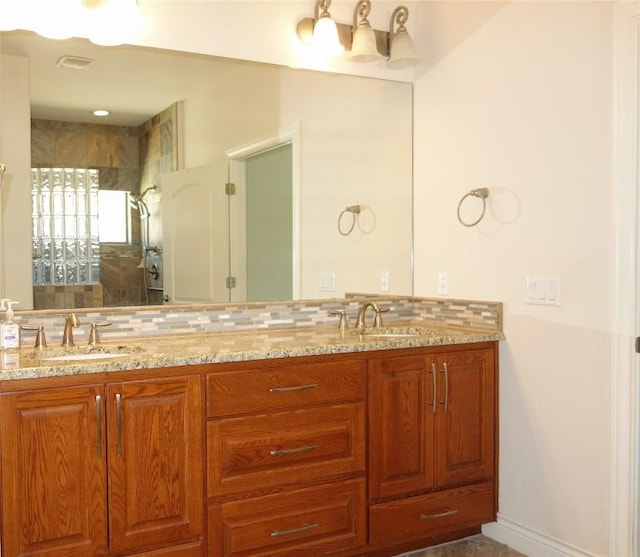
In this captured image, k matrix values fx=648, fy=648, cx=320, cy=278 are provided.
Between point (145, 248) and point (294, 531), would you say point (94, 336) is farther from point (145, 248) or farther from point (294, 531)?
point (294, 531)

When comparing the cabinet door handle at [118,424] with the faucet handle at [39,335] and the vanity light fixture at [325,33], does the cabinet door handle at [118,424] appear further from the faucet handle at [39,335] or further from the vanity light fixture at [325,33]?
the vanity light fixture at [325,33]

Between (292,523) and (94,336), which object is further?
(94,336)

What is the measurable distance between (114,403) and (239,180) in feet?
3.96

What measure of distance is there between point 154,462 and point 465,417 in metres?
1.28

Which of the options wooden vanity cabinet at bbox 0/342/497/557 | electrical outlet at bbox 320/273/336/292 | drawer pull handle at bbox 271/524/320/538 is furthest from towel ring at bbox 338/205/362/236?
drawer pull handle at bbox 271/524/320/538

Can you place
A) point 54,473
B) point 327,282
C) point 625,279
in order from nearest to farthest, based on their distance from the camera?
point 54,473 < point 625,279 < point 327,282

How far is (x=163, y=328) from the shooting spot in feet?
8.60

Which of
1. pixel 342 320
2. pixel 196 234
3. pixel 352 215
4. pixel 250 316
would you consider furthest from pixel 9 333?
pixel 352 215

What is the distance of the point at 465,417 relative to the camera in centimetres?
267

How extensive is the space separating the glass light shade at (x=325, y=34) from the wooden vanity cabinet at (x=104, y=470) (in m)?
1.54

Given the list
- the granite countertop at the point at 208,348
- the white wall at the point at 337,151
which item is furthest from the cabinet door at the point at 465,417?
the white wall at the point at 337,151

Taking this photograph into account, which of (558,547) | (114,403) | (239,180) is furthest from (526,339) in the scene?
(114,403)

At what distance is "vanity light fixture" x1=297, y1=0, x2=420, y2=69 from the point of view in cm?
281

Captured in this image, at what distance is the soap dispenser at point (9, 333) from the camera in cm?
226
